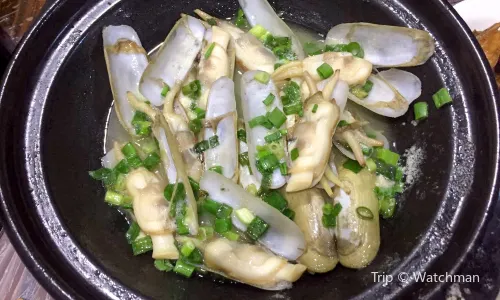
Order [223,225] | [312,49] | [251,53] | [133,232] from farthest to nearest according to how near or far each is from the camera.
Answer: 1. [312,49]
2. [251,53]
3. [133,232]
4. [223,225]

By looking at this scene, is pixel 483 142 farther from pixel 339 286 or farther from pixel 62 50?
pixel 62 50

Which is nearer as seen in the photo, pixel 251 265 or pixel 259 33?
pixel 251 265

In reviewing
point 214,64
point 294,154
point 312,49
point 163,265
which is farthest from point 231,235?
point 312,49

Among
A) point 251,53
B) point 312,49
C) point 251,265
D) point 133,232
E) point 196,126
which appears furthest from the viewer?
point 312,49

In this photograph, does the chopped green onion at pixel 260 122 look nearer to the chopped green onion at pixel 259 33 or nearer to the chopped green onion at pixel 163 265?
the chopped green onion at pixel 259 33

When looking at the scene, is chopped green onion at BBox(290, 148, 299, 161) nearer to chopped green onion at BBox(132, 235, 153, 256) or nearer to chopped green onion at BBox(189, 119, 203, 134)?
chopped green onion at BBox(189, 119, 203, 134)

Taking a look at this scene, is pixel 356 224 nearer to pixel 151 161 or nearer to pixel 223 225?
pixel 223 225

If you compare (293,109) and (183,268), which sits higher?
(293,109)

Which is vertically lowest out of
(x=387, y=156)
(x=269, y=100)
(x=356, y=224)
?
(x=356, y=224)
